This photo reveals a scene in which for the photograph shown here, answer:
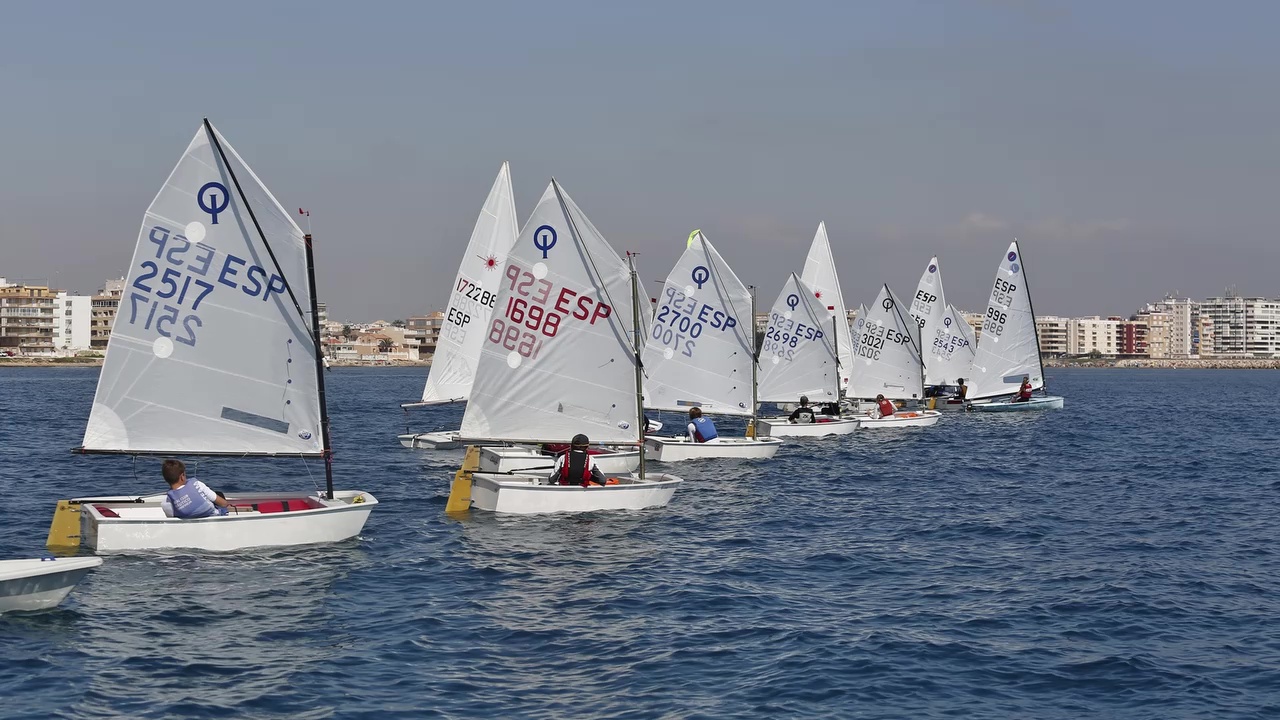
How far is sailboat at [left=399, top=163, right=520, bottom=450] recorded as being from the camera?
44875 millimetres

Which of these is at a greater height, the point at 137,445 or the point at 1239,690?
the point at 137,445

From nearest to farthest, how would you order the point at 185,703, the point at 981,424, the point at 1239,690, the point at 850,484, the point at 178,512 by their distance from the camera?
1. the point at 185,703
2. the point at 1239,690
3. the point at 178,512
4. the point at 850,484
5. the point at 981,424

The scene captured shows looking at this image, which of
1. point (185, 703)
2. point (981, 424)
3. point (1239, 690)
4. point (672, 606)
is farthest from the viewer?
point (981, 424)

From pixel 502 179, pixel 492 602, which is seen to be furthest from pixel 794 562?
pixel 502 179

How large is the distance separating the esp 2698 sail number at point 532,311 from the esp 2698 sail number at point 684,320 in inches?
646

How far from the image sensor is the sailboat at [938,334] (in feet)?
256

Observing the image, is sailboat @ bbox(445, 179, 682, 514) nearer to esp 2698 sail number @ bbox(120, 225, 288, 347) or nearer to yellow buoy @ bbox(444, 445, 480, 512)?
yellow buoy @ bbox(444, 445, 480, 512)

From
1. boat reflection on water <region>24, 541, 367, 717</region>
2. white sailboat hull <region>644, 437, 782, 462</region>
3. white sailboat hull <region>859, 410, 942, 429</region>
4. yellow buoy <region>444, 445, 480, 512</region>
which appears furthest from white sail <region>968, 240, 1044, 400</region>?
boat reflection on water <region>24, 541, 367, 717</region>

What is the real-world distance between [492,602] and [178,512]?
6.44m

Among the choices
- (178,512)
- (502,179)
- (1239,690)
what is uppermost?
(502,179)

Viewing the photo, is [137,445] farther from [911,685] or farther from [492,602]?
[911,685]

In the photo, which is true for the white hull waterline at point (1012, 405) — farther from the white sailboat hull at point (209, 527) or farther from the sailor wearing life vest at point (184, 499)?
the sailor wearing life vest at point (184, 499)

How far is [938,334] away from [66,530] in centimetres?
6464

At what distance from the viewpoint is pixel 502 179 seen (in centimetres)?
4547
